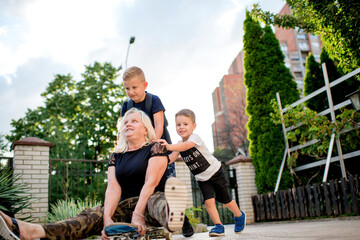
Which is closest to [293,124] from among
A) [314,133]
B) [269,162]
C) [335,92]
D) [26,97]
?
[314,133]

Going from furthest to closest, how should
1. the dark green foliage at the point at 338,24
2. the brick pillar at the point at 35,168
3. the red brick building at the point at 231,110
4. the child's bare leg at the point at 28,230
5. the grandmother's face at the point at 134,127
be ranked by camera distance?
the red brick building at the point at 231,110
the brick pillar at the point at 35,168
the dark green foliage at the point at 338,24
the grandmother's face at the point at 134,127
the child's bare leg at the point at 28,230

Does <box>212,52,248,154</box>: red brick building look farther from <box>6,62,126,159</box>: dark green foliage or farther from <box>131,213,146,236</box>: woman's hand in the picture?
<box>131,213,146,236</box>: woman's hand

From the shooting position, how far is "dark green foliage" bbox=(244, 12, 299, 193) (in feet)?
26.3

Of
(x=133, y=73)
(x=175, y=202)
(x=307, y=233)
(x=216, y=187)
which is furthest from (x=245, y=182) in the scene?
(x=175, y=202)

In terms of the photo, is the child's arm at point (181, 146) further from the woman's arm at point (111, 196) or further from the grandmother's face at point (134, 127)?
the woman's arm at point (111, 196)

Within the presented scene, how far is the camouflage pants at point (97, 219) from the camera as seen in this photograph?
183cm

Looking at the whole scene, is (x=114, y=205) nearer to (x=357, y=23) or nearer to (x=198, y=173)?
(x=198, y=173)

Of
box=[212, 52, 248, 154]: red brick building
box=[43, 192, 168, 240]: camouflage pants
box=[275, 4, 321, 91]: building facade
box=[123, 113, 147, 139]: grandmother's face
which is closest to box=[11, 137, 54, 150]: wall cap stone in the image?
box=[123, 113, 147, 139]: grandmother's face

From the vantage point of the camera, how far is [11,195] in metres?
4.15

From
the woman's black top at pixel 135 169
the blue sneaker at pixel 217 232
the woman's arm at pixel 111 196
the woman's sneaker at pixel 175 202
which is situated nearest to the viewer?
the woman's sneaker at pixel 175 202

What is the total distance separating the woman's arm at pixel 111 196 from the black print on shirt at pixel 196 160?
3.96 feet

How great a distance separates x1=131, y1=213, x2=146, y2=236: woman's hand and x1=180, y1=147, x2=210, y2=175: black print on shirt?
145cm

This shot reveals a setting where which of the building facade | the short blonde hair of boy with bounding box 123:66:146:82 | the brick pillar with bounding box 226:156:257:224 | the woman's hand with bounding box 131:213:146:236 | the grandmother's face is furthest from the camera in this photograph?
the building facade

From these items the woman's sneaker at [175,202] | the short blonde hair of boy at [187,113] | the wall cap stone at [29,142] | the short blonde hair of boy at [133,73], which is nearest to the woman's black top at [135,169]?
the woman's sneaker at [175,202]
